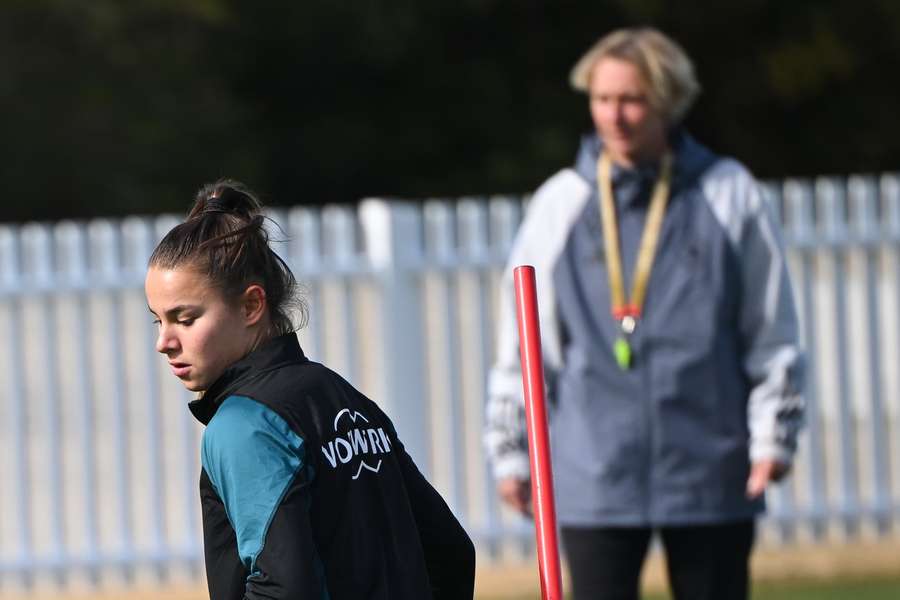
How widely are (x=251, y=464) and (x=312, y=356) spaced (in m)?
5.25

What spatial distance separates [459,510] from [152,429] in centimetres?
143

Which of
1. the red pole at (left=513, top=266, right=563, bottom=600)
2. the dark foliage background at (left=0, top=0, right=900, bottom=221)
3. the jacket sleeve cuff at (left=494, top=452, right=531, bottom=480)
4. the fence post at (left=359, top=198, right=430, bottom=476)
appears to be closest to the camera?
the red pole at (left=513, top=266, right=563, bottom=600)

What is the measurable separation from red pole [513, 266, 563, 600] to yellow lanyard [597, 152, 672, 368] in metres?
1.32

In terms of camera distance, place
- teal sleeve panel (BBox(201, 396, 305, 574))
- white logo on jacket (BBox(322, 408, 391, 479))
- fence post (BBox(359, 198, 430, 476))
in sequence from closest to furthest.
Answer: teal sleeve panel (BBox(201, 396, 305, 574))
white logo on jacket (BBox(322, 408, 391, 479))
fence post (BBox(359, 198, 430, 476))

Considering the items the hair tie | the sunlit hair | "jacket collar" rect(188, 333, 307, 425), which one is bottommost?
"jacket collar" rect(188, 333, 307, 425)

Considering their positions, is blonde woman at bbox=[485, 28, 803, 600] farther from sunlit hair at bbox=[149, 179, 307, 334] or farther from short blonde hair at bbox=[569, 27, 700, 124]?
sunlit hair at bbox=[149, 179, 307, 334]

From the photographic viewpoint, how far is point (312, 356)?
→ 7.40 metres

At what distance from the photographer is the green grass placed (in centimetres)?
693

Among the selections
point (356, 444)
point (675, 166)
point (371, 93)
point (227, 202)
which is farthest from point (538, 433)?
point (371, 93)

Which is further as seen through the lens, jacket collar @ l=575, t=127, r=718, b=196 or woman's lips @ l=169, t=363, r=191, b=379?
jacket collar @ l=575, t=127, r=718, b=196

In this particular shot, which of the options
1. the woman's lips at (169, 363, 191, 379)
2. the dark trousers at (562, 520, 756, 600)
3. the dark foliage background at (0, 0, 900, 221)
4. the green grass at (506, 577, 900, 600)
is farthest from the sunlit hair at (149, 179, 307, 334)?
the dark foliage background at (0, 0, 900, 221)

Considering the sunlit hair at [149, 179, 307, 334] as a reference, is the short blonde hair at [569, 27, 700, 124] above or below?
above

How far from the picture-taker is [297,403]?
2254 millimetres

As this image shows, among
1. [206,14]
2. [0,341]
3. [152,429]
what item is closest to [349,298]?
[152,429]
